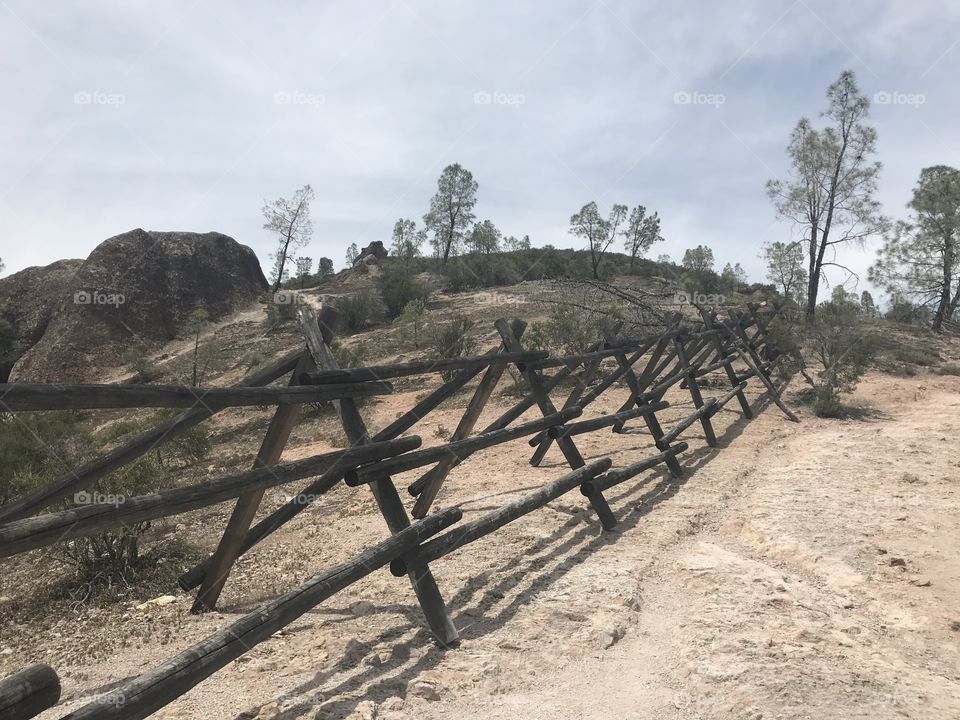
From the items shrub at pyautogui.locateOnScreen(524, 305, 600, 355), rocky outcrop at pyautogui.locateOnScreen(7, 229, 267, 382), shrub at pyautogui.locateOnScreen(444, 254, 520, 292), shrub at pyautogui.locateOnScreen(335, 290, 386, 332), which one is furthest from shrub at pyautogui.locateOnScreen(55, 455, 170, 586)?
shrub at pyautogui.locateOnScreen(444, 254, 520, 292)

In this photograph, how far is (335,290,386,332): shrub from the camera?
88.6 feet

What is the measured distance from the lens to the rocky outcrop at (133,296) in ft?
82.8

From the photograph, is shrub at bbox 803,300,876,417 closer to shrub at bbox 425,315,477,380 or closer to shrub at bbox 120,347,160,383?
shrub at bbox 425,315,477,380

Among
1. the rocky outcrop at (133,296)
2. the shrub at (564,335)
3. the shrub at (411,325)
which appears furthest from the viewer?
the rocky outcrop at (133,296)

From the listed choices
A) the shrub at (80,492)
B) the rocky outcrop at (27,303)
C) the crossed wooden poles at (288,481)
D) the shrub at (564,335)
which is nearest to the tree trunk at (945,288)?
the shrub at (564,335)

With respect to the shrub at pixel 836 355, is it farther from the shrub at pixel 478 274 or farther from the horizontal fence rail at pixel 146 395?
the shrub at pixel 478 274

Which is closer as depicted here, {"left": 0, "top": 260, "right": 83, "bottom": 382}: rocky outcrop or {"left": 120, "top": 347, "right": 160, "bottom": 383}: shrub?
{"left": 120, "top": 347, "right": 160, "bottom": 383}: shrub

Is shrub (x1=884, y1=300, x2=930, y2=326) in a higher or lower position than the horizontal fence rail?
higher

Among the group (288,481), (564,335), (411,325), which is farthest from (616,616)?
(411,325)

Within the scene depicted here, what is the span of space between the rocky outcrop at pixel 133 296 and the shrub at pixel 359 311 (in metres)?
9.89

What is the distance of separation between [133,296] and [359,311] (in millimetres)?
12447

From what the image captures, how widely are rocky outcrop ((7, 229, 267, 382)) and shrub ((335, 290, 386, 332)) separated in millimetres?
9894

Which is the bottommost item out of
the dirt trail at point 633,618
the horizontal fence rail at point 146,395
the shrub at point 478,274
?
the dirt trail at point 633,618

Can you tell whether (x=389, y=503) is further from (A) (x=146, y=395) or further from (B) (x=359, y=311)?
(B) (x=359, y=311)
